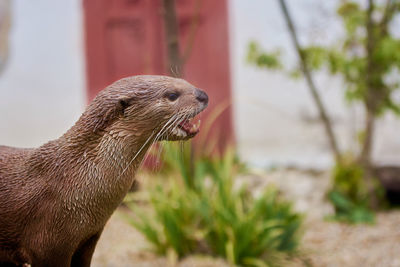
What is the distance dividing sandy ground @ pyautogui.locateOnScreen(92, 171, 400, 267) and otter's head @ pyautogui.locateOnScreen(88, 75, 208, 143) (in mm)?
1812

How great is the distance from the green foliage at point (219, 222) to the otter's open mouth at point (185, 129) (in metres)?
1.56

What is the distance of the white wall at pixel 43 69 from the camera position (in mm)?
3607

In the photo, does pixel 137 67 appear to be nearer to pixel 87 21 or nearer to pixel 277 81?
pixel 87 21

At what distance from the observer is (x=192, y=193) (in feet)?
10.6

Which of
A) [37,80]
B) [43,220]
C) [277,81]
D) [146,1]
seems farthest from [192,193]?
[277,81]

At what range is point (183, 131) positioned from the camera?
1339 millimetres

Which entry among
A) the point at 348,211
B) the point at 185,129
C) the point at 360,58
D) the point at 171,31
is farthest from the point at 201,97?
the point at 360,58

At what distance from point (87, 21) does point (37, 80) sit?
1334 millimetres

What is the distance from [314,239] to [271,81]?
1921 mm

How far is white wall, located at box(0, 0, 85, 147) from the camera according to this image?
3607 mm

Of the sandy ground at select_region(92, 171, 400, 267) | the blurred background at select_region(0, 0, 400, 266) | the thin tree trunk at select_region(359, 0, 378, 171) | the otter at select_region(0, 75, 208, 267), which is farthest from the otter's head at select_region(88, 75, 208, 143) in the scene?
the thin tree trunk at select_region(359, 0, 378, 171)

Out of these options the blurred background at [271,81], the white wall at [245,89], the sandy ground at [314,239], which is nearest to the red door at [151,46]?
the blurred background at [271,81]

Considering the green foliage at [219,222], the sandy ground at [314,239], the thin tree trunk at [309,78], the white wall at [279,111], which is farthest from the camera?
the white wall at [279,111]

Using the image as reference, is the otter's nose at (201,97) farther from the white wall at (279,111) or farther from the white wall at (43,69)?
the white wall at (279,111)
